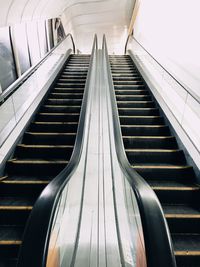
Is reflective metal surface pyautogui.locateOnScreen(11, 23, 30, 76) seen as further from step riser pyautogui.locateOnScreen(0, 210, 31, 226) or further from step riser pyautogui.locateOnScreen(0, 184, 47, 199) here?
step riser pyautogui.locateOnScreen(0, 210, 31, 226)

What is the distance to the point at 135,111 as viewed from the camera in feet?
14.4

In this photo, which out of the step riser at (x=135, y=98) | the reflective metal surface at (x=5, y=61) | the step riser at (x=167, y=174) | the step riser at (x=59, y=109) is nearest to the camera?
the step riser at (x=167, y=174)

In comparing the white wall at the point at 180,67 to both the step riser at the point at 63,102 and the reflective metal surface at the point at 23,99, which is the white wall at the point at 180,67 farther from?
the reflective metal surface at the point at 23,99

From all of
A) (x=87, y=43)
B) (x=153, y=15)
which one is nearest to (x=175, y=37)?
(x=153, y=15)

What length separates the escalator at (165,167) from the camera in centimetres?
236

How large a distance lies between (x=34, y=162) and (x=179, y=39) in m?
3.77

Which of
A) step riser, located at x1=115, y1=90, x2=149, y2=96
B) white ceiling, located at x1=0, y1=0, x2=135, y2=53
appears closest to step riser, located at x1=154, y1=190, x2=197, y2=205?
step riser, located at x1=115, y1=90, x2=149, y2=96

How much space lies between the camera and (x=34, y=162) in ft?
10.1

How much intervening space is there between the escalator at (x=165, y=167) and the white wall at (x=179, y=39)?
785 mm

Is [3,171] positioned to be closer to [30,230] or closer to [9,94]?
[9,94]

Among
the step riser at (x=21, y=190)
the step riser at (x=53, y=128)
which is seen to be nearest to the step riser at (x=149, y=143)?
the step riser at (x=53, y=128)

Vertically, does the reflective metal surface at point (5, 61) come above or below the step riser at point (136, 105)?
above

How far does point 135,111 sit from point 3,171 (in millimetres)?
2558

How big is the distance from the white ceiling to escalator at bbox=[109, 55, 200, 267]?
316 centimetres
